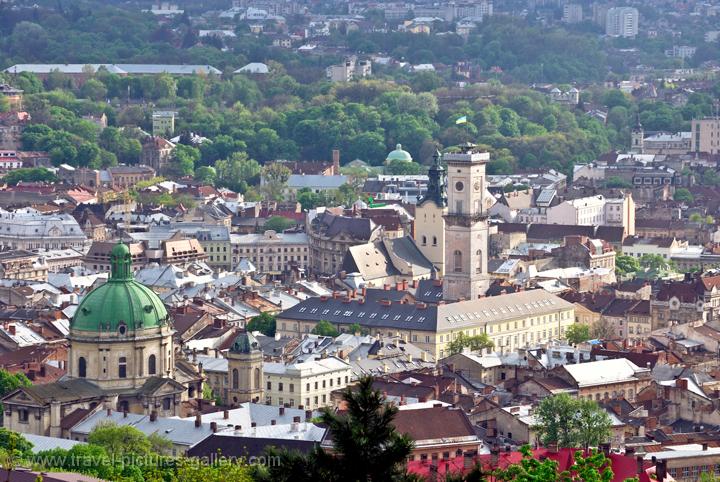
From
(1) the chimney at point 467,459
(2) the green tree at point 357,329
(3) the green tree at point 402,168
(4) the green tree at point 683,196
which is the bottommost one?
(3) the green tree at point 402,168

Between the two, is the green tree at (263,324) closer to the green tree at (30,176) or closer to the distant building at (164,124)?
the green tree at (30,176)

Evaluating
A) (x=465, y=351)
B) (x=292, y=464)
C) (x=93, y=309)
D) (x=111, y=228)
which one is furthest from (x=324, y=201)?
(x=292, y=464)

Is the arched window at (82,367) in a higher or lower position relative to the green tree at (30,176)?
higher

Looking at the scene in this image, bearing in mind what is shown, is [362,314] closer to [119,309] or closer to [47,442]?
[119,309]

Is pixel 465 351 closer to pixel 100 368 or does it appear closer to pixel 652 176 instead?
pixel 100 368

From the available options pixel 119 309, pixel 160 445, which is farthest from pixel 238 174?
pixel 160 445

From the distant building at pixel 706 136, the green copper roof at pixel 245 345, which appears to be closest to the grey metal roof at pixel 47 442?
the green copper roof at pixel 245 345

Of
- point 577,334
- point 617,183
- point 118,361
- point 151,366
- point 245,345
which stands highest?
point 245,345
